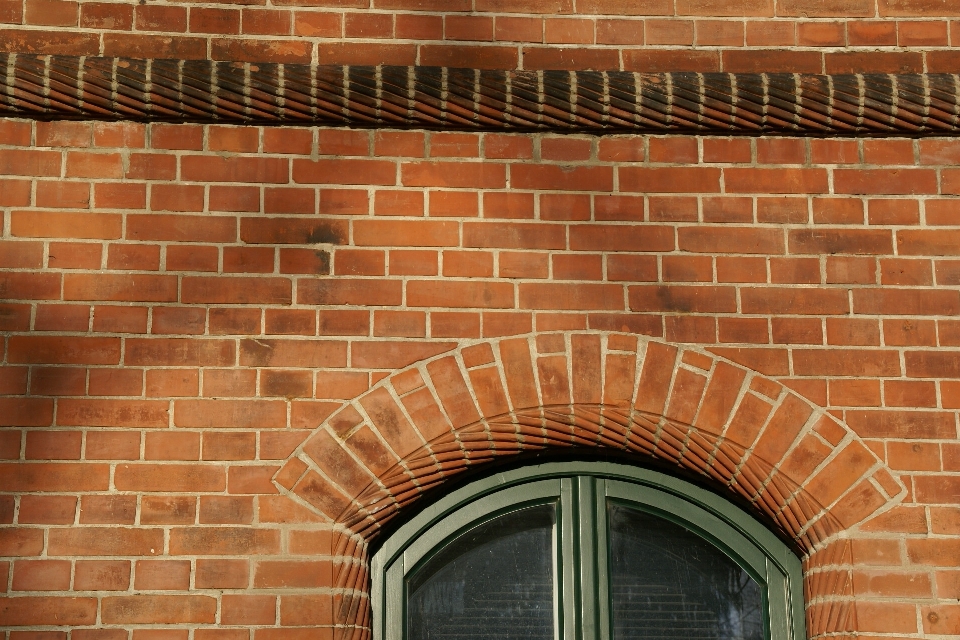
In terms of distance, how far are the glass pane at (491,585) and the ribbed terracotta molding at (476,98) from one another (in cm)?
115

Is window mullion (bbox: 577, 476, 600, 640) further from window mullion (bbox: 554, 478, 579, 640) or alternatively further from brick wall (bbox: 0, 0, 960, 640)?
brick wall (bbox: 0, 0, 960, 640)

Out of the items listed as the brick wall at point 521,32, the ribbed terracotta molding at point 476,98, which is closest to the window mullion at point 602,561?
the ribbed terracotta molding at point 476,98

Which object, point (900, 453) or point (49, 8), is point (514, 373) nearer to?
point (900, 453)

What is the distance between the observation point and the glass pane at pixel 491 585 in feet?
10.3

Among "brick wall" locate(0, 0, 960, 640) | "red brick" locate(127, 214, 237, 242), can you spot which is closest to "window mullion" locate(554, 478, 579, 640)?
"brick wall" locate(0, 0, 960, 640)

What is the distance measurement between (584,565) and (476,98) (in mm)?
1355

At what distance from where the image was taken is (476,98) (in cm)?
324

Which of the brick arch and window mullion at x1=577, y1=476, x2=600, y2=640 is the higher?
the brick arch

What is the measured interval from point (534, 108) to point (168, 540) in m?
1.55

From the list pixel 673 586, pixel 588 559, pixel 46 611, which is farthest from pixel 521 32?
pixel 46 611

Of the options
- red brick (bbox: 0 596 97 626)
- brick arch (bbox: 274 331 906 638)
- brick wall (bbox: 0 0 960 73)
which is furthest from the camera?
brick wall (bbox: 0 0 960 73)

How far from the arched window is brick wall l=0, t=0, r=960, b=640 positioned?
0.57 ft

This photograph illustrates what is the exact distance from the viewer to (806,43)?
3391 mm

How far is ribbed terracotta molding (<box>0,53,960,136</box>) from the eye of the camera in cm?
318
